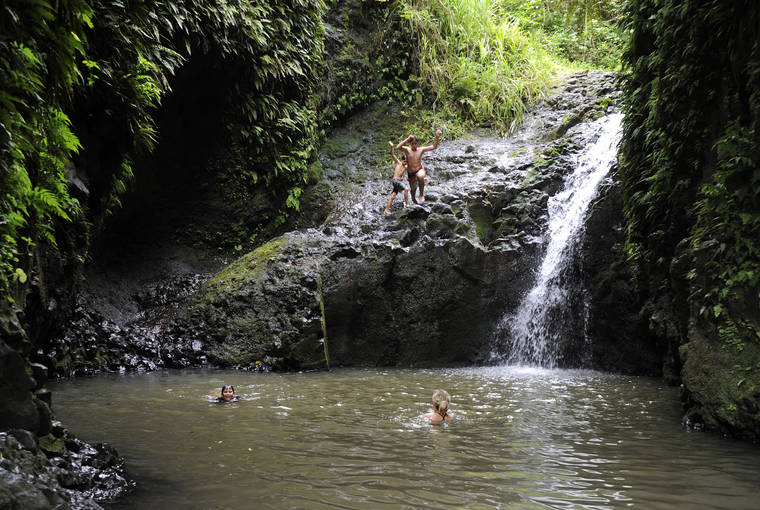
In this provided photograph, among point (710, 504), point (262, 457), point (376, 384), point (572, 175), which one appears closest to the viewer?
point (710, 504)

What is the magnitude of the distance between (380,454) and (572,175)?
30.1 feet

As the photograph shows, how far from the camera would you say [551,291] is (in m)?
10.6

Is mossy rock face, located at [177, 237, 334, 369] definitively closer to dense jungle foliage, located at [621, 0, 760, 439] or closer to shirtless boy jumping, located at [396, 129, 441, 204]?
shirtless boy jumping, located at [396, 129, 441, 204]

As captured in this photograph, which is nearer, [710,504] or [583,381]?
[710,504]

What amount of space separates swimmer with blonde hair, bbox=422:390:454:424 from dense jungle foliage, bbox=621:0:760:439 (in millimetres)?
2423

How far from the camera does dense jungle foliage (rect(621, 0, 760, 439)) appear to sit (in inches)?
206

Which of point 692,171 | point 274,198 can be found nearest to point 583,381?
point 692,171

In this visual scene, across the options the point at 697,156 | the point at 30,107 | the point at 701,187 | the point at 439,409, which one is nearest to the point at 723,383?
the point at 701,187

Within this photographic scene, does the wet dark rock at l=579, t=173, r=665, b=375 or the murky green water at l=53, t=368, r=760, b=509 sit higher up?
the wet dark rock at l=579, t=173, r=665, b=375

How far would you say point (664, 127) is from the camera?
285 inches

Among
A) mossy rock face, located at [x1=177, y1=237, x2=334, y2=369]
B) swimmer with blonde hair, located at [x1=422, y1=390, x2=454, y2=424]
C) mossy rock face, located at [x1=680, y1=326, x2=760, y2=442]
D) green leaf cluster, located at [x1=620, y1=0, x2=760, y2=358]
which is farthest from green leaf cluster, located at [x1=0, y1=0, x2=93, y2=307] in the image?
mossy rock face, located at [x1=680, y1=326, x2=760, y2=442]

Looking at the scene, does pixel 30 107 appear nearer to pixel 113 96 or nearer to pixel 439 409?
pixel 113 96

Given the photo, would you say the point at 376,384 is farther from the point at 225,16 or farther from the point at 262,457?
the point at 225,16

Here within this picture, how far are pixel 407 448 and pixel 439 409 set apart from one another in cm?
91
